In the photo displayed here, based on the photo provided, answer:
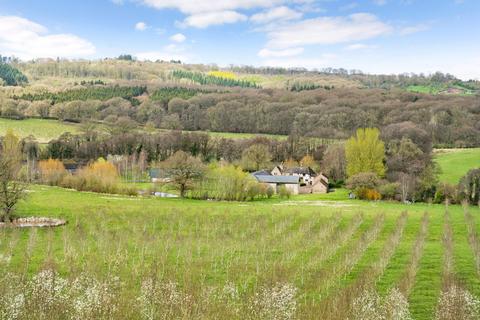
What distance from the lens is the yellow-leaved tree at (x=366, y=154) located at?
238ft

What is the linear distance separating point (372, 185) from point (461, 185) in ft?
35.9

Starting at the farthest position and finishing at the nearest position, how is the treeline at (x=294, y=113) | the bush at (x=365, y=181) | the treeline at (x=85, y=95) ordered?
the treeline at (x=85, y=95), the treeline at (x=294, y=113), the bush at (x=365, y=181)

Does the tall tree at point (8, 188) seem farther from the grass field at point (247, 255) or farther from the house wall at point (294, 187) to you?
the house wall at point (294, 187)

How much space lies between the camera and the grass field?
17.9 m

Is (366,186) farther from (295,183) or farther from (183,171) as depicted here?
(183,171)

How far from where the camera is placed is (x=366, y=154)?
7275 centimetres

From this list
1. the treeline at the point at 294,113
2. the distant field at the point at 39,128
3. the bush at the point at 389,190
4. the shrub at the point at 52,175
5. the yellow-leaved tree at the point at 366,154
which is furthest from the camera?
the treeline at the point at 294,113

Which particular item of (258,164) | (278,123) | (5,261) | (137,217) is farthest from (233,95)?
(5,261)

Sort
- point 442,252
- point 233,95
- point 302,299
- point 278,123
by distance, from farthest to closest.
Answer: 1. point 233,95
2. point 278,123
3. point 442,252
4. point 302,299

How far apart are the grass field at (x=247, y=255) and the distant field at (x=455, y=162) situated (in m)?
30.8

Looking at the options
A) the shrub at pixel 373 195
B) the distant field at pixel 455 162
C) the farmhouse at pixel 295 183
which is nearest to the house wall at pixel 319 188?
the farmhouse at pixel 295 183

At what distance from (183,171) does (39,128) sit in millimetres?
76856

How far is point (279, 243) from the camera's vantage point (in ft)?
106

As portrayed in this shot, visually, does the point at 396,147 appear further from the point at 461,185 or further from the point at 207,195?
the point at 207,195
